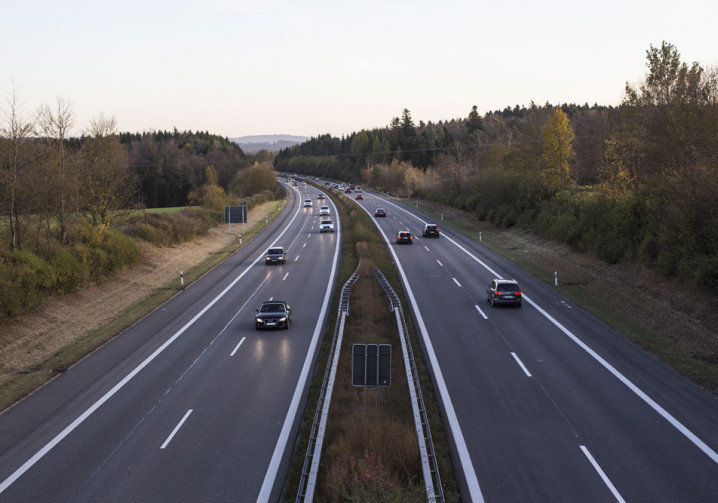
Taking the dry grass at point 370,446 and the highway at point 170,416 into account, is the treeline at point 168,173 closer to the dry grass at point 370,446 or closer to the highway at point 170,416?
the highway at point 170,416

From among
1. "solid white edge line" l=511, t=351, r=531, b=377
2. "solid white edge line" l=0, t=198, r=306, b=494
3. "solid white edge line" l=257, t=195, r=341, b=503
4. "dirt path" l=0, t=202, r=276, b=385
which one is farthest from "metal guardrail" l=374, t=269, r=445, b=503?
"dirt path" l=0, t=202, r=276, b=385

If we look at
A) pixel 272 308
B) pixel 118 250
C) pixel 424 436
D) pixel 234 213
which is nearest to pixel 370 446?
pixel 424 436

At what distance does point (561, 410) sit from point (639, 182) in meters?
25.7

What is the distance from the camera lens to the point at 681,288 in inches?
1096

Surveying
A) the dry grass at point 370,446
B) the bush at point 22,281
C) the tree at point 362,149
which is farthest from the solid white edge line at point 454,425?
the tree at point 362,149

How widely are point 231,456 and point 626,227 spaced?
3150 centimetres

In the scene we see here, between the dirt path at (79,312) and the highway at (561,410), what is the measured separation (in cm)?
1521

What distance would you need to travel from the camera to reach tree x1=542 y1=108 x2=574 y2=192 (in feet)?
183

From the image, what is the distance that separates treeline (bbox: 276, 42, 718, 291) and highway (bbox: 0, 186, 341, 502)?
61.9 ft

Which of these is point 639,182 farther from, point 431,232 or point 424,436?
point 424,436

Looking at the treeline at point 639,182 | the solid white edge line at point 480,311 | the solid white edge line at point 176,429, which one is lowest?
the solid white edge line at point 176,429

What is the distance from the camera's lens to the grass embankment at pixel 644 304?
20587 millimetres

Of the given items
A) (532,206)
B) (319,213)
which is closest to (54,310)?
(532,206)

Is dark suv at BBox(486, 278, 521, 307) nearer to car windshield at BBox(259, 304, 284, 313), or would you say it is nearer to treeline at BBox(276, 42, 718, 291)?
treeline at BBox(276, 42, 718, 291)
